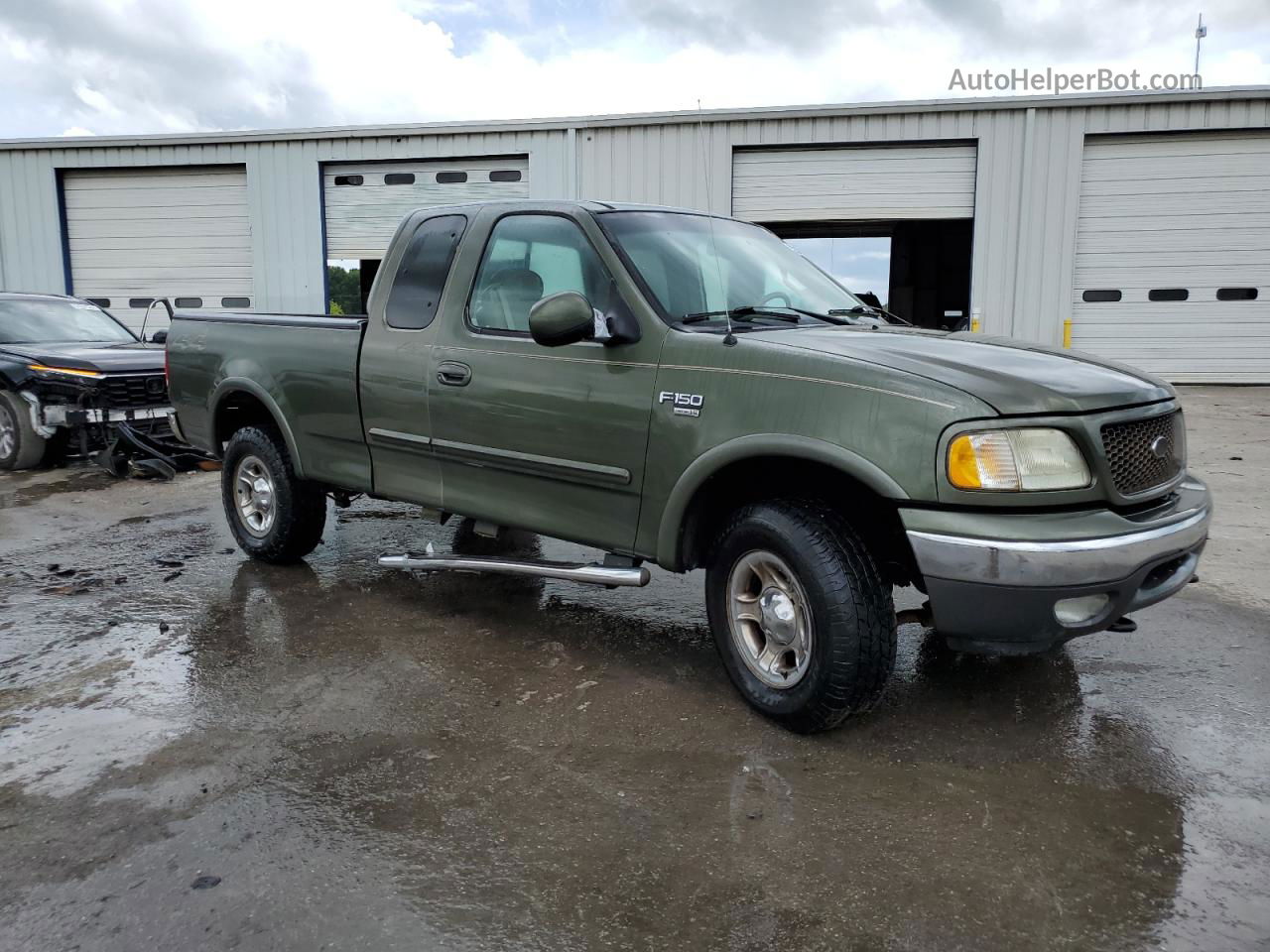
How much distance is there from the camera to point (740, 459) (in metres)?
3.31

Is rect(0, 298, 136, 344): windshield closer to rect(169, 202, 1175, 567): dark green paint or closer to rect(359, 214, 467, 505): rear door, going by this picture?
rect(169, 202, 1175, 567): dark green paint

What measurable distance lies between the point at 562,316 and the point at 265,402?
2377 millimetres

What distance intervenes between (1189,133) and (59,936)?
1640 cm

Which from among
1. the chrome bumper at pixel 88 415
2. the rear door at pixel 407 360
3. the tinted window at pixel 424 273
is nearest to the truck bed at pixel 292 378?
the rear door at pixel 407 360

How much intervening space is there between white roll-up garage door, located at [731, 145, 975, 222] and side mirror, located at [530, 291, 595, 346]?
40.7 feet

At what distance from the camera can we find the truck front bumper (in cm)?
282

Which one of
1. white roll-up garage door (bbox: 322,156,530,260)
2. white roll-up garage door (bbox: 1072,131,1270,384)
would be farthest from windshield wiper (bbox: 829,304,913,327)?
white roll-up garage door (bbox: 322,156,530,260)

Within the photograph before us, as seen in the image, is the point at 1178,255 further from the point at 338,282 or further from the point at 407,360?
the point at 407,360

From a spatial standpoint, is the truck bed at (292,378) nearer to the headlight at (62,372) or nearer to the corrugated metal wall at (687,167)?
the headlight at (62,372)

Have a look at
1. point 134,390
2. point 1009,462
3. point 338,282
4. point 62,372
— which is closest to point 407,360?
point 1009,462

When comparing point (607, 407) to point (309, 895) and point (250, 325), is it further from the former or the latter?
point (250, 325)

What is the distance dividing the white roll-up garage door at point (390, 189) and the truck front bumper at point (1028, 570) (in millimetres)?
13806

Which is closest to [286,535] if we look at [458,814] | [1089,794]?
[458,814]

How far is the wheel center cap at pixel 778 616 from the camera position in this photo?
333 cm
